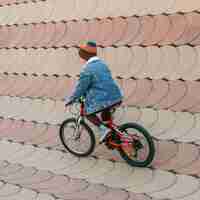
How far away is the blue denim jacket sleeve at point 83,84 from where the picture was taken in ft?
13.1

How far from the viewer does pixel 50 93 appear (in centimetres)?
538

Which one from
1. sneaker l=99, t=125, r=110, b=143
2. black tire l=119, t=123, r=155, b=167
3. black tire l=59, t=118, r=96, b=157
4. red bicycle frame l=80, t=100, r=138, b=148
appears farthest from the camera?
black tire l=59, t=118, r=96, b=157

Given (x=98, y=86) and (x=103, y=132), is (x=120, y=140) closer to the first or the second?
(x=103, y=132)

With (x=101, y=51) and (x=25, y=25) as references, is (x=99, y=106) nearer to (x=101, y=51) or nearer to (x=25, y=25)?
(x=101, y=51)

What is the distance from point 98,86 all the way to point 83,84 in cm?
14

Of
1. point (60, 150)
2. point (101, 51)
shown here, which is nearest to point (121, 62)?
point (101, 51)

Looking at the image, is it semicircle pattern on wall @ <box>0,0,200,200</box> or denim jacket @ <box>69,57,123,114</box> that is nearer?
semicircle pattern on wall @ <box>0,0,200,200</box>

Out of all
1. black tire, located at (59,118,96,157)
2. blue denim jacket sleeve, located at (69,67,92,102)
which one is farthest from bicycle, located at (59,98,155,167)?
blue denim jacket sleeve, located at (69,67,92,102)

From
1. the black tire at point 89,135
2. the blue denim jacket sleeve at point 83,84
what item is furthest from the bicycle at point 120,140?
the blue denim jacket sleeve at point 83,84

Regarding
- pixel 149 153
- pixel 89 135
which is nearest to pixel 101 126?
pixel 89 135

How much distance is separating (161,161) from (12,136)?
1.87 metres

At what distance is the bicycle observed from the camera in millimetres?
3904

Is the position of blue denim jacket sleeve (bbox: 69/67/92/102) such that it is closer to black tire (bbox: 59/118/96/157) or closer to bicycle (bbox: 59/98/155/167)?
bicycle (bbox: 59/98/155/167)

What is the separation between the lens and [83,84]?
13.2 feet
